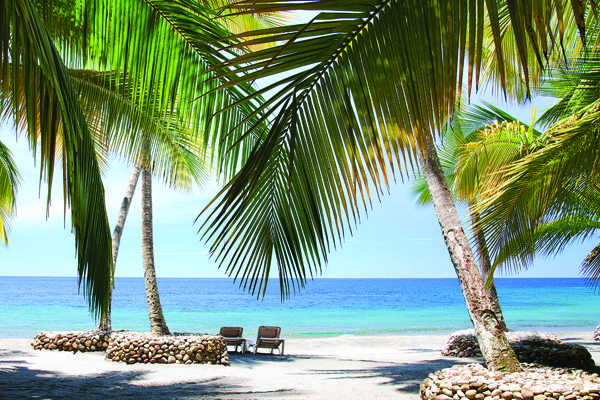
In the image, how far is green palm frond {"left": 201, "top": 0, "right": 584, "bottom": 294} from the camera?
1.32m

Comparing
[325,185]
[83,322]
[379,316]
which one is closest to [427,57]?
[325,185]

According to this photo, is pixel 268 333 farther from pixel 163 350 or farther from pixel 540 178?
pixel 540 178

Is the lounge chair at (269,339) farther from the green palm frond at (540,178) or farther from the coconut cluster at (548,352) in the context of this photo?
the green palm frond at (540,178)

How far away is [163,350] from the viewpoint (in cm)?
1129

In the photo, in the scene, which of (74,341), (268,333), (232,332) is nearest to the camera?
(74,341)

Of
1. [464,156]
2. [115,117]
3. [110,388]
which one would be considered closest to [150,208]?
[110,388]

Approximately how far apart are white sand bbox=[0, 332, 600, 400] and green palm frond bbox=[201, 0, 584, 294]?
279 inches

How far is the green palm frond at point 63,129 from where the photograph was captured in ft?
6.23

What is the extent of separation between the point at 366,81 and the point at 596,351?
55.5ft

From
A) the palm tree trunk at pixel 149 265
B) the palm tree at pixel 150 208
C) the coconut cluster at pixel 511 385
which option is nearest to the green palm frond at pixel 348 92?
the coconut cluster at pixel 511 385

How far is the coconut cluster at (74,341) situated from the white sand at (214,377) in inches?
12.7

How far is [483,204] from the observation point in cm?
504

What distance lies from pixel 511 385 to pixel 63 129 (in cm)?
593

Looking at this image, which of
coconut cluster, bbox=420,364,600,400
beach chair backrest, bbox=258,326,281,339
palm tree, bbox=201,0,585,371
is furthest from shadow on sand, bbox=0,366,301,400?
palm tree, bbox=201,0,585,371
